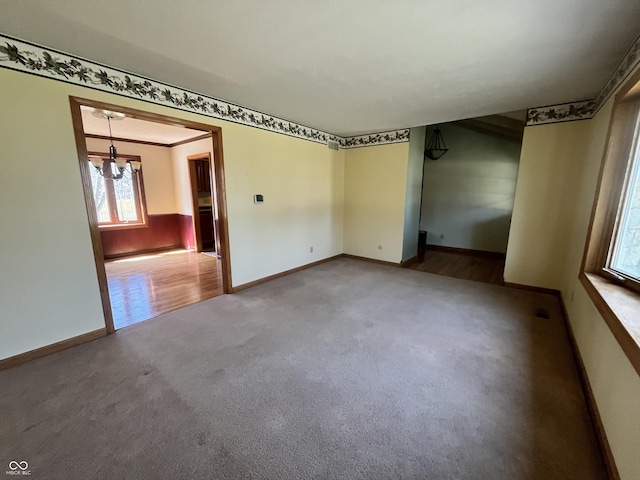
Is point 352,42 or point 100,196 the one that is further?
point 100,196

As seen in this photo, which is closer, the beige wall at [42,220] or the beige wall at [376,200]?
the beige wall at [42,220]

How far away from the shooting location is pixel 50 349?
219cm

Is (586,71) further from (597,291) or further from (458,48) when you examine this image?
(597,291)

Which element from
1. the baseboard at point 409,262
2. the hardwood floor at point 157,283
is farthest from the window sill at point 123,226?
the baseboard at point 409,262

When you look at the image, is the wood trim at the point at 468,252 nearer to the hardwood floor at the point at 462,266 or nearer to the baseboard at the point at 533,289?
the hardwood floor at the point at 462,266

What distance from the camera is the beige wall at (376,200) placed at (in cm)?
462

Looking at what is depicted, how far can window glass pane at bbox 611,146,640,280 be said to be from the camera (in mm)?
1769

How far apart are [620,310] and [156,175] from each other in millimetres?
7057

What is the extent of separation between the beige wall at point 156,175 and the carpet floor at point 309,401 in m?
3.91

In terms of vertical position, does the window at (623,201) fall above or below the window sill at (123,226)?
above

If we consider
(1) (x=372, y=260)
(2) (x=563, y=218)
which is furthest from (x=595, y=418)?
(1) (x=372, y=260)

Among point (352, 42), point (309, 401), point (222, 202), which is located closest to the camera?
point (309, 401)

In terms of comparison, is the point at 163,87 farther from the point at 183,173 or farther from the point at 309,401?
the point at 183,173

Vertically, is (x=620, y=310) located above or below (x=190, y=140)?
below
